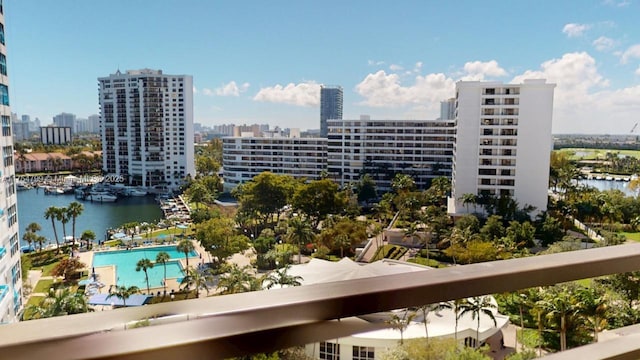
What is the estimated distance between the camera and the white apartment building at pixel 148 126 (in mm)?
3953

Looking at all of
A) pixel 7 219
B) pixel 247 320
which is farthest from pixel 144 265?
pixel 247 320

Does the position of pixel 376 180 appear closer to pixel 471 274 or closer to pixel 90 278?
pixel 90 278

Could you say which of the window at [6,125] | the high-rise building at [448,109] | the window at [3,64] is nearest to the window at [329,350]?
the window at [6,125]

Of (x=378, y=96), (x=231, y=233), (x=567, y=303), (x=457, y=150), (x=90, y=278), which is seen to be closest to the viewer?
(x=567, y=303)

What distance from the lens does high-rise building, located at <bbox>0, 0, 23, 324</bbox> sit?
2.10 metres

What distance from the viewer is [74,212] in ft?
12.2

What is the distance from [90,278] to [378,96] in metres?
4.23

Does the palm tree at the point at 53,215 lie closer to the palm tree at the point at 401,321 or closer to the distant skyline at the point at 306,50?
the distant skyline at the point at 306,50

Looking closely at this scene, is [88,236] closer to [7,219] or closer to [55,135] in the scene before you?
[7,219]

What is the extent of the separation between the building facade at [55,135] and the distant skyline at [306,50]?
0.07m

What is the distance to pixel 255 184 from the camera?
232 inches

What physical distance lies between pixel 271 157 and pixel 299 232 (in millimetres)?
2138

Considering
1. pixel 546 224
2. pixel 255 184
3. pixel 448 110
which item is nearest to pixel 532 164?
pixel 448 110

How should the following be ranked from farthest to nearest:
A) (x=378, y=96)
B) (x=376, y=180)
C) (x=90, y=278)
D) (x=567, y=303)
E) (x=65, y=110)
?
(x=376, y=180) → (x=378, y=96) → (x=90, y=278) → (x=65, y=110) → (x=567, y=303)
